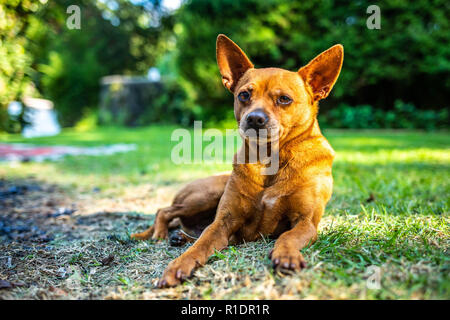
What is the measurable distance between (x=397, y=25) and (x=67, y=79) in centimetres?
1969

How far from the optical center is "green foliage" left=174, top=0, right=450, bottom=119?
498 inches

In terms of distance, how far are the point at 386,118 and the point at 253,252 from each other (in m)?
13.0

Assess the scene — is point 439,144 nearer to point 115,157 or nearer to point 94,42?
point 115,157

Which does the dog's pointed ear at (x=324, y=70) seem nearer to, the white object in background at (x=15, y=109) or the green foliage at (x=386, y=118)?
the white object in background at (x=15, y=109)

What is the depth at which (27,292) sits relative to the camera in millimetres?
2084

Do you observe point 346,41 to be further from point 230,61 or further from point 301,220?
point 301,220

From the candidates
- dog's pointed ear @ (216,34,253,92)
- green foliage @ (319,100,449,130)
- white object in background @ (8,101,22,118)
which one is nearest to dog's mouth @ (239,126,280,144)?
dog's pointed ear @ (216,34,253,92)

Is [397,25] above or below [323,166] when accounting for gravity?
above

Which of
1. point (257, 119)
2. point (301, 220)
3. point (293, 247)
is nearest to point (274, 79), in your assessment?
point (257, 119)

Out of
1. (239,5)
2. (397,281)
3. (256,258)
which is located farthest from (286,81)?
(239,5)

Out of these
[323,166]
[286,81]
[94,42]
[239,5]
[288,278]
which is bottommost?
[288,278]

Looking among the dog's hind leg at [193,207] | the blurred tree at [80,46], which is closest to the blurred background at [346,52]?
the blurred tree at [80,46]

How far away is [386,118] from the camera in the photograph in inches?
540

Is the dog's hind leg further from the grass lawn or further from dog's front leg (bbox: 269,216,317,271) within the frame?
dog's front leg (bbox: 269,216,317,271)
